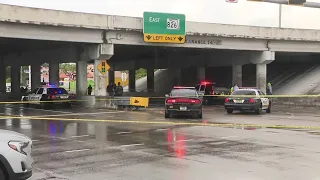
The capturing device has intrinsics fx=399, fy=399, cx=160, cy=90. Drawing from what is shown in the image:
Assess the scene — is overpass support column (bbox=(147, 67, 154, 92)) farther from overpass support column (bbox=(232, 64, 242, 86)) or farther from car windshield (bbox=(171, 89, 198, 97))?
car windshield (bbox=(171, 89, 198, 97))

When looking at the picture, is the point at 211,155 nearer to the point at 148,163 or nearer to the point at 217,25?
the point at 148,163

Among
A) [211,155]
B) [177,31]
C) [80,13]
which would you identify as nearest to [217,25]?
[177,31]

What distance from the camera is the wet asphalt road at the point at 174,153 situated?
759cm

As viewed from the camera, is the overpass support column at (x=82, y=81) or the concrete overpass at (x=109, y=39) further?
the overpass support column at (x=82, y=81)

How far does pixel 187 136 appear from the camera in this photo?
13000 mm

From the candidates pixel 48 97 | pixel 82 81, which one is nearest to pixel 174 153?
pixel 48 97

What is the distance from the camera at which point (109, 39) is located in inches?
1158

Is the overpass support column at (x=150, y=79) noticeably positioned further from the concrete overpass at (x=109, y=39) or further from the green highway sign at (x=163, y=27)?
the green highway sign at (x=163, y=27)

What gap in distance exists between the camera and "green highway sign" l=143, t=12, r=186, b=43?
29609mm

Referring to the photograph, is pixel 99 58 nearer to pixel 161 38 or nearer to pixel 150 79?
pixel 161 38

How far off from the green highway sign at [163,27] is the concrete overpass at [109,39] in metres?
0.74

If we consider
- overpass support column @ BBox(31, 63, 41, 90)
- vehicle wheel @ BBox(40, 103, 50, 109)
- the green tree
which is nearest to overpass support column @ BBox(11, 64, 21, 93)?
overpass support column @ BBox(31, 63, 41, 90)

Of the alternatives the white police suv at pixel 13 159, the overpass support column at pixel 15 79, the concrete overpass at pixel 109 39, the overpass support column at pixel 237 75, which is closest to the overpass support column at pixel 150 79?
the concrete overpass at pixel 109 39

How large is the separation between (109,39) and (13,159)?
24218 millimetres
